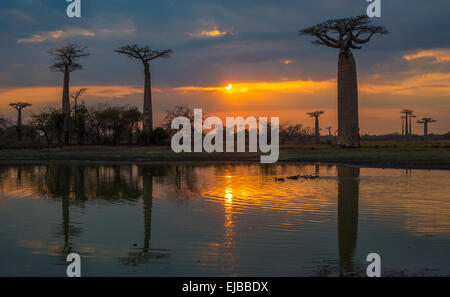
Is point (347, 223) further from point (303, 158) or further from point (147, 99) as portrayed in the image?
point (147, 99)

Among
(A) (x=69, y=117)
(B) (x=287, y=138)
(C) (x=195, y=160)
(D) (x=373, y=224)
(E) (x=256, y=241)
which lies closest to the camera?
(E) (x=256, y=241)

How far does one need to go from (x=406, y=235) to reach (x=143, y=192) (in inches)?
326

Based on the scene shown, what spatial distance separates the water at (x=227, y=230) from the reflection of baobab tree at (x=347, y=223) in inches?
0.7

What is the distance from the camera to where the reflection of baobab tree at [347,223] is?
21.5ft

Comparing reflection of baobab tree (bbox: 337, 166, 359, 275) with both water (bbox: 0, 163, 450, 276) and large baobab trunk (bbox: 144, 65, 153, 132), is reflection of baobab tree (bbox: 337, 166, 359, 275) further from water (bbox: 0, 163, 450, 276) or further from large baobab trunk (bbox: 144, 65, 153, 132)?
large baobab trunk (bbox: 144, 65, 153, 132)

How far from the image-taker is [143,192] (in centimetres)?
1448

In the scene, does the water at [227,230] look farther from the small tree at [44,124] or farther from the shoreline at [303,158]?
the small tree at [44,124]

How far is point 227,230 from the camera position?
8.66 meters

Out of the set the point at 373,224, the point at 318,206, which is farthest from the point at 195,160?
the point at 373,224

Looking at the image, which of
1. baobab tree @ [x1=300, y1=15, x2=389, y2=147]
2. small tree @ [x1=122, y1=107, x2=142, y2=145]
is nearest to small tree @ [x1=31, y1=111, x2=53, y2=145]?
small tree @ [x1=122, y1=107, x2=142, y2=145]

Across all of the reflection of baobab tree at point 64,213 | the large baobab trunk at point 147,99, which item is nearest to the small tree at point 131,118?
the large baobab trunk at point 147,99

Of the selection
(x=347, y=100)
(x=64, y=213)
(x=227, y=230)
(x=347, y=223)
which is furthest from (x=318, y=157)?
(x=227, y=230)
